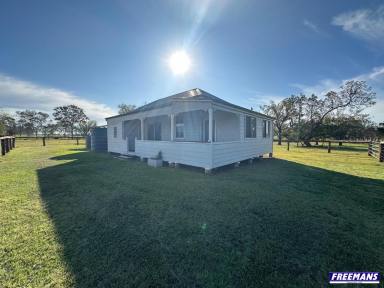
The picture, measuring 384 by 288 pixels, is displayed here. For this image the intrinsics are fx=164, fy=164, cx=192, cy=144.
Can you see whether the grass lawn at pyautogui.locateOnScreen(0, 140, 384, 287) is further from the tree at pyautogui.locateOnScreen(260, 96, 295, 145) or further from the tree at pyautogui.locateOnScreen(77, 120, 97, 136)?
the tree at pyautogui.locateOnScreen(77, 120, 97, 136)

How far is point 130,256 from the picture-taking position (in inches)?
91.6

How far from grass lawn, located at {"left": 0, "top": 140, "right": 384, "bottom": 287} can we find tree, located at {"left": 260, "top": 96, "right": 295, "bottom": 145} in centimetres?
3031

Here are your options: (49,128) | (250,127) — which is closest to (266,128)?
(250,127)

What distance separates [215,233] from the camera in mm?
2895

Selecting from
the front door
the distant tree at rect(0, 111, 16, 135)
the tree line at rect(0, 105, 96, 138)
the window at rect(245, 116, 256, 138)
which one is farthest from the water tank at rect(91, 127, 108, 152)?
the tree line at rect(0, 105, 96, 138)

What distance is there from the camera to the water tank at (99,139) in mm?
16891

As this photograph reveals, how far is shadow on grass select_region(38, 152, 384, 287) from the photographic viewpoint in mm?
2018

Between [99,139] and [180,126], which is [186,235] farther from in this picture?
[99,139]

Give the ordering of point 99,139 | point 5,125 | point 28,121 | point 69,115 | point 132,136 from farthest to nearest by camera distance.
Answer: point 28,121 → point 69,115 → point 5,125 → point 99,139 → point 132,136

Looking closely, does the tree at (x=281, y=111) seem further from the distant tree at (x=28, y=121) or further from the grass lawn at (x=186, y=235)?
the distant tree at (x=28, y=121)

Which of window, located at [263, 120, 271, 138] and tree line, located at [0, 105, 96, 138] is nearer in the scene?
window, located at [263, 120, 271, 138]

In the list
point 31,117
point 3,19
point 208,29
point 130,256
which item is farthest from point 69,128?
point 130,256

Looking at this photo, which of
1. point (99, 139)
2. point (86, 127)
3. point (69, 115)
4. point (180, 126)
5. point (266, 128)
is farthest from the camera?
point (69, 115)

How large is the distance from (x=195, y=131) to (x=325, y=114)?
2967 centimetres
